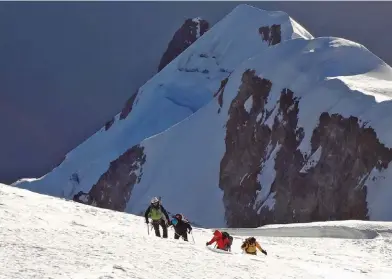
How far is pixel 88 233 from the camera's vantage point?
1797 cm

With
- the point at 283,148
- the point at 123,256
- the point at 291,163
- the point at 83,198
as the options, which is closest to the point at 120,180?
the point at 83,198

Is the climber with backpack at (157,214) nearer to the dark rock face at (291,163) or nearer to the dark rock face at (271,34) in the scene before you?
the dark rock face at (291,163)

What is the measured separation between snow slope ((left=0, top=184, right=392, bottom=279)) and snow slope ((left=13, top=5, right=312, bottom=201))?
414 ft

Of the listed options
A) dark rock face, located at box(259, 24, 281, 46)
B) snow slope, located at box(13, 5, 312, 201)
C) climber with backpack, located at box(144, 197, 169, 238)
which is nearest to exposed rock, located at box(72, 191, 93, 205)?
snow slope, located at box(13, 5, 312, 201)

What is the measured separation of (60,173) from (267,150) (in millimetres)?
80899

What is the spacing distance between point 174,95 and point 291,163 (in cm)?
8875

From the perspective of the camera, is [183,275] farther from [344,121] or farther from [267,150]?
[267,150]

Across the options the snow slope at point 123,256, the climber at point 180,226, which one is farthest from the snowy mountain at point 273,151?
the climber at point 180,226

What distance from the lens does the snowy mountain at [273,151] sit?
65.9 meters

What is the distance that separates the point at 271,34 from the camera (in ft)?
547

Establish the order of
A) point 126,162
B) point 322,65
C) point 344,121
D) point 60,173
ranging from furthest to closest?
point 60,173 < point 126,162 < point 322,65 < point 344,121

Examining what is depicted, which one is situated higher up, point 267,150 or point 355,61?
point 355,61

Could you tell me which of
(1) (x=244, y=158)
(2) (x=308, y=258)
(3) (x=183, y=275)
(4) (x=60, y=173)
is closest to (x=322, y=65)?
(1) (x=244, y=158)

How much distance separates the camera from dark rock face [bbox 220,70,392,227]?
64.8 m
